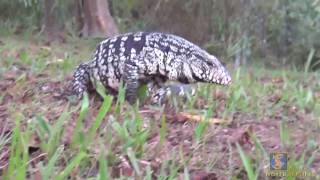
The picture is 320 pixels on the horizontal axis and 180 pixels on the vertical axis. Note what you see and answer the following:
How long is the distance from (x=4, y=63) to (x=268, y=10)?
8.99 m

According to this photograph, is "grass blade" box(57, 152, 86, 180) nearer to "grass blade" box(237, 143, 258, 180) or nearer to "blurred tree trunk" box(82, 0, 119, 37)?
"grass blade" box(237, 143, 258, 180)

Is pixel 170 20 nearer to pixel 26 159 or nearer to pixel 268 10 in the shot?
pixel 268 10

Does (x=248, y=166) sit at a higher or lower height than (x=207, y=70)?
lower

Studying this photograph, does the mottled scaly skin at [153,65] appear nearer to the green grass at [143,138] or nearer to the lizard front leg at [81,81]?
the lizard front leg at [81,81]

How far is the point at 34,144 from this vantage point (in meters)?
2.61

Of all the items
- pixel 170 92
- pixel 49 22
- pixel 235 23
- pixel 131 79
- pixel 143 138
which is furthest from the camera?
pixel 235 23

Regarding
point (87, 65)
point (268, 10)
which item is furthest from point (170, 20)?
point (87, 65)

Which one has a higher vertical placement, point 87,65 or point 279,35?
point 279,35

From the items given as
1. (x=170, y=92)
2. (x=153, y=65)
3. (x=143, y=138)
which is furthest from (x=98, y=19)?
(x=143, y=138)

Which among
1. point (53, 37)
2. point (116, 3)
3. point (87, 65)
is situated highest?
point (116, 3)

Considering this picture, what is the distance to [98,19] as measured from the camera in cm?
1247

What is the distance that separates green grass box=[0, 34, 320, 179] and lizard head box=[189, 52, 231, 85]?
0.17m

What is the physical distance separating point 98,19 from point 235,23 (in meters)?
2.96

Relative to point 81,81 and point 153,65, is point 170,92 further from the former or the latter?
point 81,81
